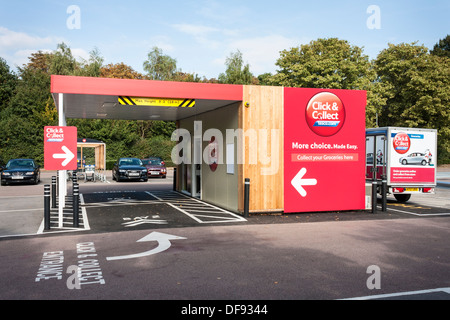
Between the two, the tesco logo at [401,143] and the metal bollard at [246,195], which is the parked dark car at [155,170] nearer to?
the tesco logo at [401,143]

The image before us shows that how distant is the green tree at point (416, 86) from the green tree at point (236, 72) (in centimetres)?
1448

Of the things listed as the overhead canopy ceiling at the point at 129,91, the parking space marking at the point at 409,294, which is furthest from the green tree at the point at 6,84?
the parking space marking at the point at 409,294

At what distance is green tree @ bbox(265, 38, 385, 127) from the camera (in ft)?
115

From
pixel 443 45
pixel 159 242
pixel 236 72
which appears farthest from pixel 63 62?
pixel 443 45

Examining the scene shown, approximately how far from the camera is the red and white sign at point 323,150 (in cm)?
1177

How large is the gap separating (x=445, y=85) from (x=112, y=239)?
38.1 meters

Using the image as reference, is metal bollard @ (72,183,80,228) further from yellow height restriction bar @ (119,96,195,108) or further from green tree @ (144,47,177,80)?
green tree @ (144,47,177,80)

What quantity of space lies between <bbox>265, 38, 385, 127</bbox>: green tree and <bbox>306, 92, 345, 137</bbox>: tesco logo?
23.3 meters

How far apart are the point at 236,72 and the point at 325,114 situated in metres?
37.0

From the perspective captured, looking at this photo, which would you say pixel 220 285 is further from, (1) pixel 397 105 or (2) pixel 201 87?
(1) pixel 397 105

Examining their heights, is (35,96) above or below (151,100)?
above

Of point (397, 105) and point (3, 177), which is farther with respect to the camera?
point (397, 105)

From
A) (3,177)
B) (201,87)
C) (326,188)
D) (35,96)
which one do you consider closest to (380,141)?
(326,188)

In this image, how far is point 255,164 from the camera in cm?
1147
